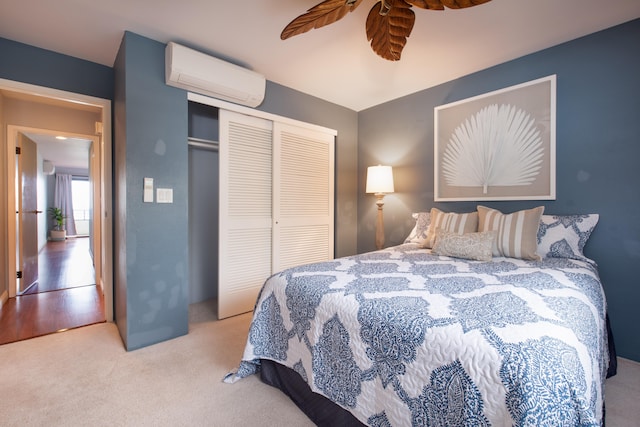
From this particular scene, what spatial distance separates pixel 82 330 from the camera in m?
2.49

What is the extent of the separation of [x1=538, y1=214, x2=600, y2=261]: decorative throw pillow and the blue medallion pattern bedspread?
0.68 feet

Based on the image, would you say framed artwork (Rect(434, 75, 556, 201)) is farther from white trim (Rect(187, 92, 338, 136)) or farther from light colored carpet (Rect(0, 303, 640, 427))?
light colored carpet (Rect(0, 303, 640, 427))

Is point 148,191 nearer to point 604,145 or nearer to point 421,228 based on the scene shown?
point 421,228

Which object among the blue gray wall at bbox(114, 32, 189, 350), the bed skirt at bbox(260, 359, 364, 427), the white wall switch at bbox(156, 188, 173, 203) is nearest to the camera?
Result: the bed skirt at bbox(260, 359, 364, 427)

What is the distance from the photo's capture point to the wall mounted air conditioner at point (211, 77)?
2.22 meters

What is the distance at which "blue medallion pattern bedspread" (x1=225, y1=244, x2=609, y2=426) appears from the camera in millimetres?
814

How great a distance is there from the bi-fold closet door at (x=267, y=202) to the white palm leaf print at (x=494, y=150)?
4.78ft

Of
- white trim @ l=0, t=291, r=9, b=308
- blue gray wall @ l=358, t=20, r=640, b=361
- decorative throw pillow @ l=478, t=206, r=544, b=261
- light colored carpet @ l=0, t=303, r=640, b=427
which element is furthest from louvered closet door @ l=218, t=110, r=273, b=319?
white trim @ l=0, t=291, r=9, b=308

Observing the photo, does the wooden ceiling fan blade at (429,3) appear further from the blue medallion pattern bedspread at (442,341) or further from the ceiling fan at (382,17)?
the blue medallion pattern bedspread at (442,341)

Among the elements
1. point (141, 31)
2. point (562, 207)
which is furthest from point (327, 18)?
point (562, 207)

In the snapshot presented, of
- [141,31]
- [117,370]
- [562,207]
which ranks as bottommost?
[117,370]

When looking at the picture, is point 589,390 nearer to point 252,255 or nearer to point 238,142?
point 252,255

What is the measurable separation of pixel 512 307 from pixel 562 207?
5.64ft

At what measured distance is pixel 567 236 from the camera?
206 cm
